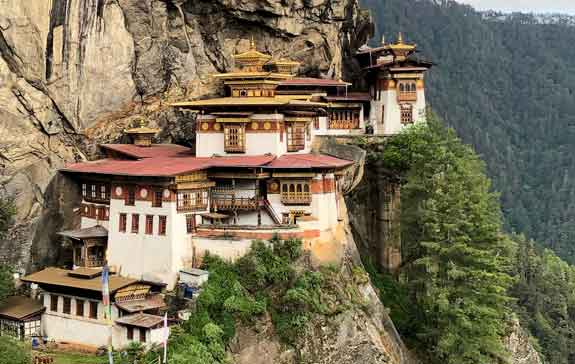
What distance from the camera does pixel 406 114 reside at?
64.6m

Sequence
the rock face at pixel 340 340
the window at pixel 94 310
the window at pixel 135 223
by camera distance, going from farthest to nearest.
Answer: the window at pixel 135 223
the window at pixel 94 310
the rock face at pixel 340 340

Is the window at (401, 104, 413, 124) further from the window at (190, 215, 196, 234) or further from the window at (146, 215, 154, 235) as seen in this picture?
the window at (146, 215, 154, 235)

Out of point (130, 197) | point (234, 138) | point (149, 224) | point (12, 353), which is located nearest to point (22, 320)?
point (12, 353)

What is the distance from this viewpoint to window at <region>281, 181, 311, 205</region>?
48.4 metres

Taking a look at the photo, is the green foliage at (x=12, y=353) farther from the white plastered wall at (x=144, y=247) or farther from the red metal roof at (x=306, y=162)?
the red metal roof at (x=306, y=162)

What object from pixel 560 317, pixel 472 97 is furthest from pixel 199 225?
pixel 472 97

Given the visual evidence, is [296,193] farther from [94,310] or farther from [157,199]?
[94,310]

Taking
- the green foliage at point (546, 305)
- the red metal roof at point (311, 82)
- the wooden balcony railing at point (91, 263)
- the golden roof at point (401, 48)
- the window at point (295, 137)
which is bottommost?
the green foliage at point (546, 305)

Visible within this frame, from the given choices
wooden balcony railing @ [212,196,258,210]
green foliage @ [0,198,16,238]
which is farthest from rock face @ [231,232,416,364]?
green foliage @ [0,198,16,238]

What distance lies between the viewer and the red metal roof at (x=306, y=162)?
4744 centimetres

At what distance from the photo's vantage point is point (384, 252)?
60594mm

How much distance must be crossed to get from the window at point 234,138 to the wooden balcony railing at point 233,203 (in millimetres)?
3281

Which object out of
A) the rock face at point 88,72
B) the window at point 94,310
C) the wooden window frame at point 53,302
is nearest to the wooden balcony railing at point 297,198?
the window at point 94,310

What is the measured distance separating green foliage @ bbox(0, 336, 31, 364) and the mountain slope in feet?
394
